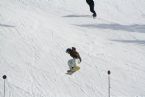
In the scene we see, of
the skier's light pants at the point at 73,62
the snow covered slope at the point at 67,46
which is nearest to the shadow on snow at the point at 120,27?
the snow covered slope at the point at 67,46

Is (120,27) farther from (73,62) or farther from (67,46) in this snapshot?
(73,62)

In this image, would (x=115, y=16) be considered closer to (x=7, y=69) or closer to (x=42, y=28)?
(x=42, y=28)

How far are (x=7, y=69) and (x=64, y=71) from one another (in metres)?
2.29

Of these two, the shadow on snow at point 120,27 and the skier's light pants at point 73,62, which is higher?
the shadow on snow at point 120,27

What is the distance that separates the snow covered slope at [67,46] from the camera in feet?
59.4

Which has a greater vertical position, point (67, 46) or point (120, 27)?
point (120, 27)

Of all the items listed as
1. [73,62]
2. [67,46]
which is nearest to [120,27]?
[67,46]

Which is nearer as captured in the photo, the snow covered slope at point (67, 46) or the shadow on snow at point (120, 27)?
the snow covered slope at point (67, 46)

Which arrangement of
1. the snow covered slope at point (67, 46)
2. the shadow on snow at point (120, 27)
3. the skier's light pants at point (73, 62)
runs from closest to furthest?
the snow covered slope at point (67, 46) < the skier's light pants at point (73, 62) < the shadow on snow at point (120, 27)

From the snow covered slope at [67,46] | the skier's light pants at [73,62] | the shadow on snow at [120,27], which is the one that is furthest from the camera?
the shadow on snow at [120,27]

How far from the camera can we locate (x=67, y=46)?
21859 millimetres

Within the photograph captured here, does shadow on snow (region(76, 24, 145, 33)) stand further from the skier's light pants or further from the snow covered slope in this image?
the skier's light pants

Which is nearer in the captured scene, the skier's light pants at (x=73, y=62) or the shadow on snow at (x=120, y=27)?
the skier's light pants at (x=73, y=62)

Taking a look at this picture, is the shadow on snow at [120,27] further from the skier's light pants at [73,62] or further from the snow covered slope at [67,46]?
the skier's light pants at [73,62]
